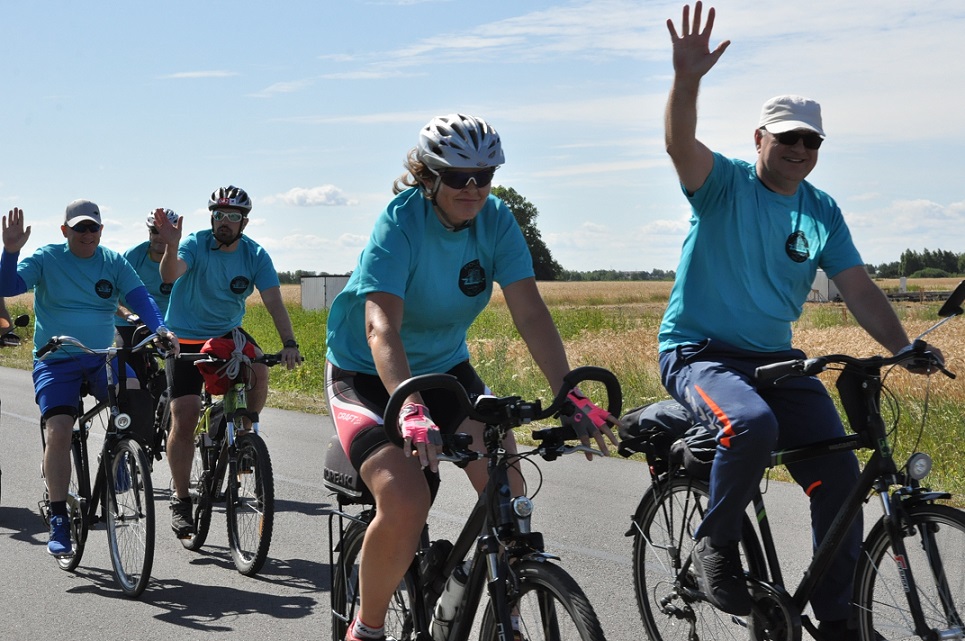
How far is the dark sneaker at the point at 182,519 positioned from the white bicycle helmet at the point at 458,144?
4202 mm

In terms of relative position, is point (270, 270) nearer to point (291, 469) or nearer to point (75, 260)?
point (75, 260)

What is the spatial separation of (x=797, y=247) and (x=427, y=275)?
1.44 metres

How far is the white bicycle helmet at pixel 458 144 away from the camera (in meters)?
3.81

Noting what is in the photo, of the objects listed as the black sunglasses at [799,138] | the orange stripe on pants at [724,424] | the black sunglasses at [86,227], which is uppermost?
the black sunglasses at [799,138]

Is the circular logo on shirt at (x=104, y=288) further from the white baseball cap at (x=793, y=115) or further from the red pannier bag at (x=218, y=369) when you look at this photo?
the white baseball cap at (x=793, y=115)

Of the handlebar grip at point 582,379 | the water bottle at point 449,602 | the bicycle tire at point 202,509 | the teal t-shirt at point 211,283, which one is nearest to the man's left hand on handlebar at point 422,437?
the handlebar grip at point 582,379

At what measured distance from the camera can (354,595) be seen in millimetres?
4359

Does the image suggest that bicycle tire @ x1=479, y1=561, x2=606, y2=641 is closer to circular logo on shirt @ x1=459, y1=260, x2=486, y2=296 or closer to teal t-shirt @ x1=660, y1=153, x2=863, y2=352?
circular logo on shirt @ x1=459, y1=260, x2=486, y2=296

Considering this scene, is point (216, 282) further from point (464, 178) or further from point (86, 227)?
point (464, 178)

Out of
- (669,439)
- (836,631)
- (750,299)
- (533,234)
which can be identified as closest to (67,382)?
(669,439)

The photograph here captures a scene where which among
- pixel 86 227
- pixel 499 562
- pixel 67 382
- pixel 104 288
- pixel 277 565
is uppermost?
pixel 86 227

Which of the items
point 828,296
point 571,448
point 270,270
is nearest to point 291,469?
point 270,270

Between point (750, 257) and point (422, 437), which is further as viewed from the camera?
point (750, 257)

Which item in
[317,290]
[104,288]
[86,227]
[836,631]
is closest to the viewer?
[836,631]
